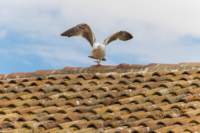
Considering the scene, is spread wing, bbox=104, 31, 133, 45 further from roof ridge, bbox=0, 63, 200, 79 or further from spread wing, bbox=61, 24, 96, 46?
roof ridge, bbox=0, 63, 200, 79

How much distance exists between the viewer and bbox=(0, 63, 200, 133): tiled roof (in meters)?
7.88

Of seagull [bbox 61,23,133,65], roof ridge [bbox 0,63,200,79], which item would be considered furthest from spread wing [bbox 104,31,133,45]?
roof ridge [bbox 0,63,200,79]

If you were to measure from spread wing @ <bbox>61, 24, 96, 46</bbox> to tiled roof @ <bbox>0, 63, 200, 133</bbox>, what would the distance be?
466 millimetres

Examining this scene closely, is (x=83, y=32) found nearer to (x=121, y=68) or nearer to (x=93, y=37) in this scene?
(x=93, y=37)

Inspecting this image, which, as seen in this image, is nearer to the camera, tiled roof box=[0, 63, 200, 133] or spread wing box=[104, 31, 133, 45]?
tiled roof box=[0, 63, 200, 133]

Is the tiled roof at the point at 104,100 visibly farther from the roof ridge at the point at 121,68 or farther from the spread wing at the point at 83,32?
the spread wing at the point at 83,32

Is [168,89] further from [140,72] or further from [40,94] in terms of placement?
[40,94]

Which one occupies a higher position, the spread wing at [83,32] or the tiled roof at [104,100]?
the spread wing at [83,32]

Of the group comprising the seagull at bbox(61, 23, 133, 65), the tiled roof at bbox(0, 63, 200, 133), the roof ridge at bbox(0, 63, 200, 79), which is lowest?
the tiled roof at bbox(0, 63, 200, 133)

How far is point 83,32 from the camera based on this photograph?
10320mm

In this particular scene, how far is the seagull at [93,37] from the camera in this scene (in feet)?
33.4

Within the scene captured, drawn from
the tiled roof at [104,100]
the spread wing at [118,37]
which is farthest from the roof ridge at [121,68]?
the spread wing at [118,37]

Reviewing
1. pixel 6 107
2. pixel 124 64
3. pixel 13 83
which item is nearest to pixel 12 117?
pixel 6 107

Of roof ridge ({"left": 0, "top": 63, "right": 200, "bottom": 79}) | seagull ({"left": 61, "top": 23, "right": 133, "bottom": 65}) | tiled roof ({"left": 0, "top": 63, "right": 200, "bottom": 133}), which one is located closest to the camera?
tiled roof ({"left": 0, "top": 63, "right": 200, "bottom": 133})
